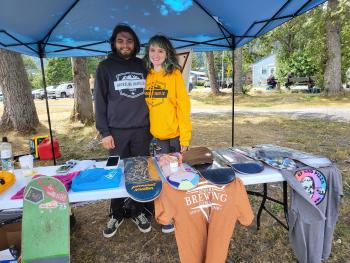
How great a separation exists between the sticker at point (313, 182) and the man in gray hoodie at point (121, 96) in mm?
1387

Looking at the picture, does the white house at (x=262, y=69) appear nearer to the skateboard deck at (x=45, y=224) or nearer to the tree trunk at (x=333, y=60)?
the tree trunk at (x=333, y=60)

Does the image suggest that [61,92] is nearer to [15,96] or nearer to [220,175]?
[15,96]

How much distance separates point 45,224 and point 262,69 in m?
47.1

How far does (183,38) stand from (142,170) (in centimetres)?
255

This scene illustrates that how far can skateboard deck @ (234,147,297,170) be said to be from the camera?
2178mm

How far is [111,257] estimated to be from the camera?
2.60 meters

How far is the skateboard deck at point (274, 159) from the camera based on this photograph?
2.18 m

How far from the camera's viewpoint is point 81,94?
26.2 ft

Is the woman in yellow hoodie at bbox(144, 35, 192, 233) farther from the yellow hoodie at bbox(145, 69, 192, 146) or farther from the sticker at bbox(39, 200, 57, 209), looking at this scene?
the sticker at bbox(39, 200, 57, 209)

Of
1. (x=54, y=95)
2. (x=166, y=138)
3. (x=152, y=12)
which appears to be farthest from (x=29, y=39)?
(x=54, y=95)

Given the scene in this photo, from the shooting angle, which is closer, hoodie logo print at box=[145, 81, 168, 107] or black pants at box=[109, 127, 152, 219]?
hoodie logo print at box=[145, 81, 168, 107]

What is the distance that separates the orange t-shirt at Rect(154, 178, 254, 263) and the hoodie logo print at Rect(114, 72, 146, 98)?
3.38ft

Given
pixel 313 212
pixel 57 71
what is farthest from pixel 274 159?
pixel 57 71

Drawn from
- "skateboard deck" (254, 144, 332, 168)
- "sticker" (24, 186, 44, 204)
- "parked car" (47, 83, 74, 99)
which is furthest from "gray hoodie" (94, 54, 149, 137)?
"parked car" (47, 83, 74, 99)
